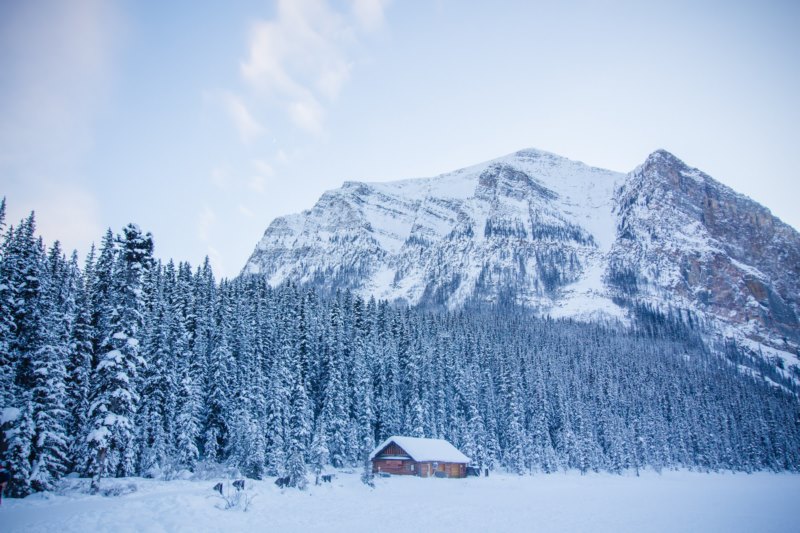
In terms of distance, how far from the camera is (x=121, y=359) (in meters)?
31.4

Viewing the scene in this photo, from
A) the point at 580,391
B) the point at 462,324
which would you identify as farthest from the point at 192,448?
the point at 580,391

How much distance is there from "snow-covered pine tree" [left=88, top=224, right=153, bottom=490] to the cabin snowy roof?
33.3 metres

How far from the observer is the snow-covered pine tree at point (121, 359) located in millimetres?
30625

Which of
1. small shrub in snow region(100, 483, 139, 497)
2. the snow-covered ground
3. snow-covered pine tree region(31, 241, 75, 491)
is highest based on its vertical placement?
snow-covered pine tree region(31, 241, 75, 491)

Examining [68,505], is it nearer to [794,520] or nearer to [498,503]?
[498,503]

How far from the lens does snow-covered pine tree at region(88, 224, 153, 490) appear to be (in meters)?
30.6

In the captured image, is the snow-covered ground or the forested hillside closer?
the snow-covered ground

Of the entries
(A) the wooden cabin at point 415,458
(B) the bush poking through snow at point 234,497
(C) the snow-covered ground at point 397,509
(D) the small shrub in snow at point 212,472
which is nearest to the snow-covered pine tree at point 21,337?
(C) the snow-covered ground at point 397,509

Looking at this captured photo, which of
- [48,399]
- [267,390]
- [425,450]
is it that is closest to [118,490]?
[48,399]

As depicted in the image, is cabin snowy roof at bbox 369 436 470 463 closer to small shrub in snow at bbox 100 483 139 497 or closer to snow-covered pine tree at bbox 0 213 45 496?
small shrub in snow at bbox 100 483 139 497

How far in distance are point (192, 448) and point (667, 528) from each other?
37239mm

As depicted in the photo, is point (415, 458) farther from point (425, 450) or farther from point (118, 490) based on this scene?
point (118, 490)

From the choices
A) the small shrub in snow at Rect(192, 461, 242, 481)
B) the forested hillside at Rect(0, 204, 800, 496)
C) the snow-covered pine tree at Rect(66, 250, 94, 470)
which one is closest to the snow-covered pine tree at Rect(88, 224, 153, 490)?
the forested hillside at Rect(0, 204, 800, 496)

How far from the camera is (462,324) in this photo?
349ft
